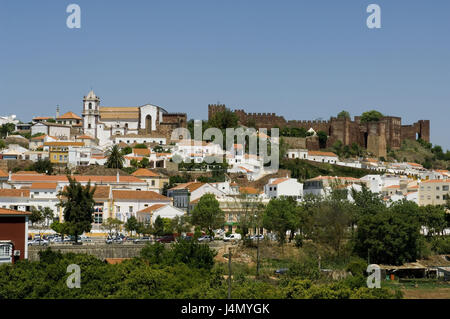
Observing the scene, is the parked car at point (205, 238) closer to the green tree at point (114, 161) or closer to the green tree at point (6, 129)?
the green tree at point (114, 161)

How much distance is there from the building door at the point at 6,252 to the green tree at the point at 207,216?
2310 cm

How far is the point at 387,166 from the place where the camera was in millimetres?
106812

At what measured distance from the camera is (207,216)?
60.4 metres

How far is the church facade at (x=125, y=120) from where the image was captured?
10638cm

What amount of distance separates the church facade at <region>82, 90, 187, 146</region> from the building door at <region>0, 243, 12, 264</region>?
67.6 metres

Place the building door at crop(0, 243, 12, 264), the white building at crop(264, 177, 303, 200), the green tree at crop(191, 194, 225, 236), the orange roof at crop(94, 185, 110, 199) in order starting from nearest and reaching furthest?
the building door at crop(0, 243, 12, 264), the green tree at crop(191, 194, 225, 236), the orange roof at crop(94, 185, 110, 199), the white building at crop(264, 177, 303, 200)

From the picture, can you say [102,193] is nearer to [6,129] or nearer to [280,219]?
[280,219]

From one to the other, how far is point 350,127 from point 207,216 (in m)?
63.1

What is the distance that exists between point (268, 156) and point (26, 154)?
2765 centimetres

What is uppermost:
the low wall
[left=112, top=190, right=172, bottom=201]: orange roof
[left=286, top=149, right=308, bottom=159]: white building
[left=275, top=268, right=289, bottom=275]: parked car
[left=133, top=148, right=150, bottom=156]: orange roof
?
[left=286, top=149, right=308, bottom=159]: white building

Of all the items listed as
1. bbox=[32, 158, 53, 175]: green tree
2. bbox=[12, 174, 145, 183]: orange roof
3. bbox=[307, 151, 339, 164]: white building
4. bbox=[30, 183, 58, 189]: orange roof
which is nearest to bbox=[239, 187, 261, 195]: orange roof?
bbox=[12, 174, 145, 183]: orange roof

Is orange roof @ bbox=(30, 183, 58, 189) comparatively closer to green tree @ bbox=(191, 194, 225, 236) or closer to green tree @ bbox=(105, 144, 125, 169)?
green tree @ bbox=(191, 194, 225, 236)

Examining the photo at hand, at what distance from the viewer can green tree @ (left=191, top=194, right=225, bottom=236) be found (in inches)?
2370
